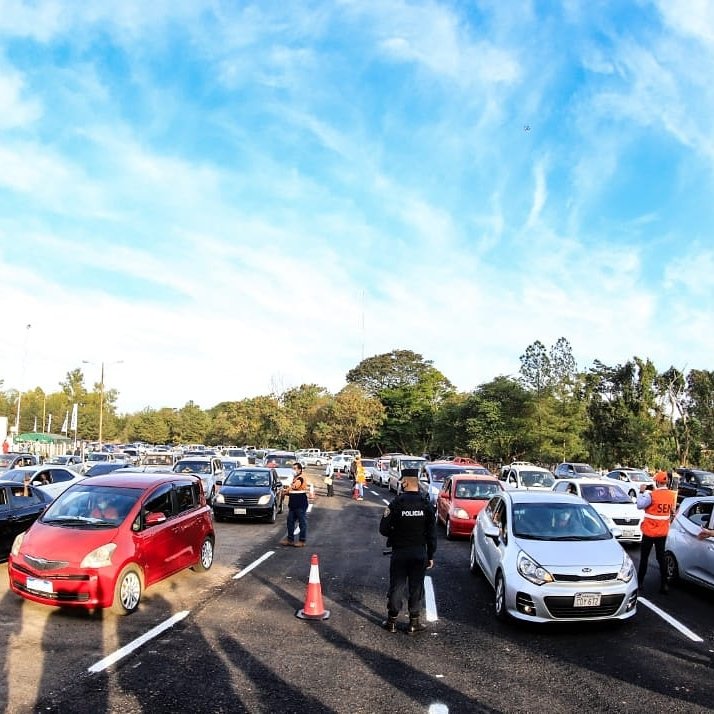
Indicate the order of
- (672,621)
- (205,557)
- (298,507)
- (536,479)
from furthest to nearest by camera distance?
1. (536,479)
2. (298,507)
3. (205,557)
4. (672,621)

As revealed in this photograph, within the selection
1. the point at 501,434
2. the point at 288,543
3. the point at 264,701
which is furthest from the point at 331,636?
the point at 501,434

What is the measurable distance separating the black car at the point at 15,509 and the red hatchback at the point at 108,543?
261cm

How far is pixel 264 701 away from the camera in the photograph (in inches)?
215

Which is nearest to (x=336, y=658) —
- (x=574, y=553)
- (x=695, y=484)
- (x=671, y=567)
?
(x=574, y=553)

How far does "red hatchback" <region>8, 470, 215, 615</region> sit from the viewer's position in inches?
310

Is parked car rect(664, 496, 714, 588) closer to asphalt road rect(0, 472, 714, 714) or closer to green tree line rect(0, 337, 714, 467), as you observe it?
asphalt road rect(0, 472, 714, 714)

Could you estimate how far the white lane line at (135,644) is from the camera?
244 inches

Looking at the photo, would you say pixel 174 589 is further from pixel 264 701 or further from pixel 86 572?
pixel 264 701

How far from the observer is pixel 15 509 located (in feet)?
38.0

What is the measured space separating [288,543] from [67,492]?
229 inches

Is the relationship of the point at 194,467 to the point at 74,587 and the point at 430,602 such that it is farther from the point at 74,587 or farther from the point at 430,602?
the point at 74,587

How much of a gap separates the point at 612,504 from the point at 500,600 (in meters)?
8.04

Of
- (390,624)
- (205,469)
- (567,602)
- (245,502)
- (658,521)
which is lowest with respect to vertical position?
(390,624)

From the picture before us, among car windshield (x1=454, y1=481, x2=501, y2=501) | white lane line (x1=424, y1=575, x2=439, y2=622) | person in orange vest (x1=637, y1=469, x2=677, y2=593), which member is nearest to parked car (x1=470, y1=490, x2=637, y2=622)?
white lane line (x1=424, y1=575, x2=439, y2=622)
